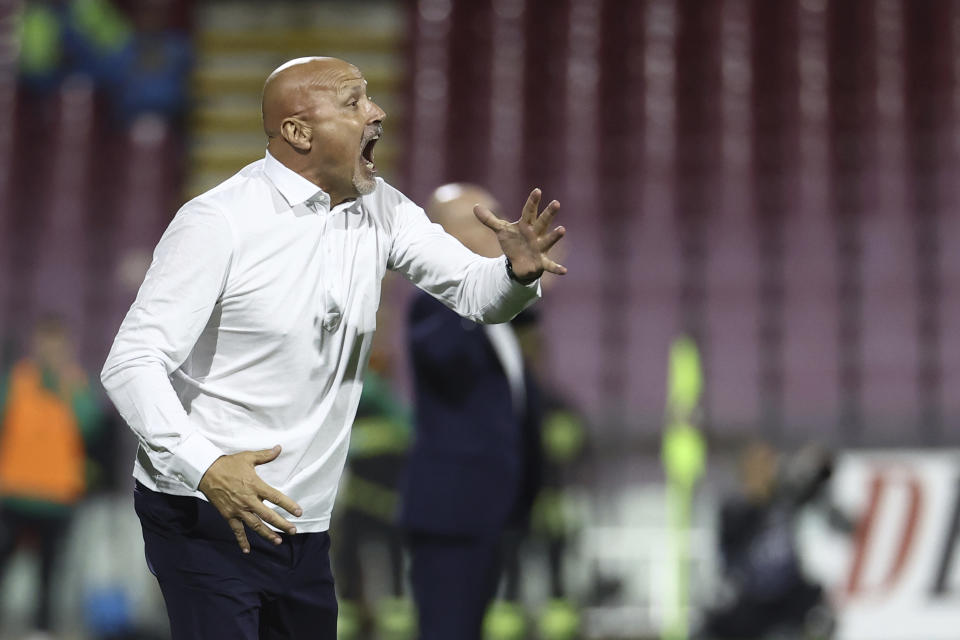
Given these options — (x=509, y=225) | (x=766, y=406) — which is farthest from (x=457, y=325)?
(x=766, y=406)

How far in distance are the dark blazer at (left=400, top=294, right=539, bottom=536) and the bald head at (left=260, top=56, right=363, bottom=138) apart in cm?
101

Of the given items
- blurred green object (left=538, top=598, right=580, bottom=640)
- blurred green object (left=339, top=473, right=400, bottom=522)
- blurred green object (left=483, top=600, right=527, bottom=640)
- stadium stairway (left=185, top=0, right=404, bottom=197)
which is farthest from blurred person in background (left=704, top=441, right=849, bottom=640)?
stadium stairway (left=185, top=0, right=404, bottom=197)

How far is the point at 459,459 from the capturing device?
2.85 m

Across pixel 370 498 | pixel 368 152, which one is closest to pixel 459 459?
pixel 368 152

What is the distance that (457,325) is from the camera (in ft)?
9.32

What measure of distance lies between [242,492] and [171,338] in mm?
235

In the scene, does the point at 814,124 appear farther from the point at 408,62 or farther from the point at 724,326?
the point at 408,62

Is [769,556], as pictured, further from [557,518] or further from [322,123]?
[322,123]

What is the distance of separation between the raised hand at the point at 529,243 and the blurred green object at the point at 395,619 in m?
4.26

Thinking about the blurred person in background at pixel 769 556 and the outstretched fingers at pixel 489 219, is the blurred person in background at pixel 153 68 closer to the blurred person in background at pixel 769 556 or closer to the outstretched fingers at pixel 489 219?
the blurred person in background at pixel 769 556

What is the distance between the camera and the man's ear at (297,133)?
6.16ft

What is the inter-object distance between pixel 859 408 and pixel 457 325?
15.4 ft

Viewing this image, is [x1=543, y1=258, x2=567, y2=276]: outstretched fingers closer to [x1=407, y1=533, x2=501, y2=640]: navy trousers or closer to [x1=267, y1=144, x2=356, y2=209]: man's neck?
[x1=267, y1=144, x2=356, y2=209]: man's neck

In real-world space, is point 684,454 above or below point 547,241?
below
